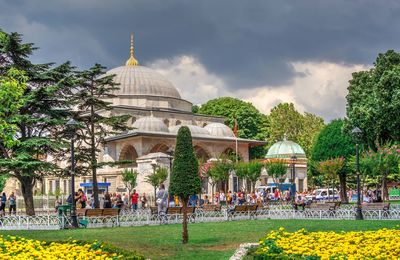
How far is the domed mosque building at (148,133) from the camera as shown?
44.9m

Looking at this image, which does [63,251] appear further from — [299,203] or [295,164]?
[295,164]

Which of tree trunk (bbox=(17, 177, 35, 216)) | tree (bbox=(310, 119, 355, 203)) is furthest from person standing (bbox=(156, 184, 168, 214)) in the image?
tree (bbox=(310, 119, 355, 203))

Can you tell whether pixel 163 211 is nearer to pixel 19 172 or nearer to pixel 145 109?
pixel 19 172

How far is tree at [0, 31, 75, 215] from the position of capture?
2233 centimetres

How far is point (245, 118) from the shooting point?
64688mm

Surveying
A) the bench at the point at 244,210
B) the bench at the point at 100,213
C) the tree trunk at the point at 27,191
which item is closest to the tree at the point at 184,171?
the bench at the point at 100,213

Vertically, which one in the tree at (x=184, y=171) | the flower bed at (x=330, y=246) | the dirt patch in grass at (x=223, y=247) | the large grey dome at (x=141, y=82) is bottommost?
the dirt patch in grass at (x=223, y=247)

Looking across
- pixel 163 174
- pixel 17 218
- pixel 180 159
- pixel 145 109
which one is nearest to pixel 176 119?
pixel 145 109

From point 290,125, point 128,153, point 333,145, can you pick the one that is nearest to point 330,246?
point 333,145

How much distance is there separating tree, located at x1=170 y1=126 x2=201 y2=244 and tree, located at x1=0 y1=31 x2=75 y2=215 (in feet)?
32.1

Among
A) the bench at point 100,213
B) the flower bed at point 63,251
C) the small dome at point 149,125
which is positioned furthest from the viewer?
the small dome at point 149,125

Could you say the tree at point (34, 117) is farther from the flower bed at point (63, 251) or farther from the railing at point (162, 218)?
the flower bed at point (63, 251)

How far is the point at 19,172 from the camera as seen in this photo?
2261 centimetres

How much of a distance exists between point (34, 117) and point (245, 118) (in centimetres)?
4309
